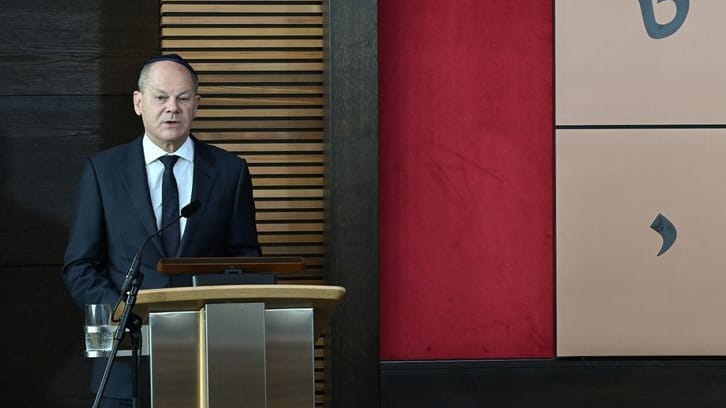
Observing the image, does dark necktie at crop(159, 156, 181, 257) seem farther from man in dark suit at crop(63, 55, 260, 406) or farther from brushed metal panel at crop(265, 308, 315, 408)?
brushed metal panel at crop(265, 308, 315, 408)

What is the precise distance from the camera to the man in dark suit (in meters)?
3.46

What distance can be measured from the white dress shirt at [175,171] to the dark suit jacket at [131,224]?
0.03m

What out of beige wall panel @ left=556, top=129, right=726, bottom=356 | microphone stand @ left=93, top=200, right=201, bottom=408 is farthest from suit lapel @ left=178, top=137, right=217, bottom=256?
beige wall panel @ left=556, top=129, right=726, bottom=356

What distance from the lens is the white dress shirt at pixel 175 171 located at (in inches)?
140

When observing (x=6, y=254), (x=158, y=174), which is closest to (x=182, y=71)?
(x=158, y=174)

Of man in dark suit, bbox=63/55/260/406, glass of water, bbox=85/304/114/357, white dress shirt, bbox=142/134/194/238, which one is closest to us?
glass of water, bbox=85/304/114/357

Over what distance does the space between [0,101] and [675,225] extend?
2.89 meters

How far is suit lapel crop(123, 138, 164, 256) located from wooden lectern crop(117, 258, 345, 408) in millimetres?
583

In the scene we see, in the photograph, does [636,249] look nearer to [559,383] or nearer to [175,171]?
[559,383]

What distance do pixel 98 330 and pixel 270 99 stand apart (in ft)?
6.99

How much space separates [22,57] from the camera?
4891 mm

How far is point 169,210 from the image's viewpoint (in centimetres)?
351

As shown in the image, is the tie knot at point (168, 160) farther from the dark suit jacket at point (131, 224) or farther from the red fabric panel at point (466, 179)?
the red fabric panel at point (466, 179)

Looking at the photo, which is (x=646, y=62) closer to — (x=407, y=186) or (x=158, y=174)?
(x=407, y=186)
